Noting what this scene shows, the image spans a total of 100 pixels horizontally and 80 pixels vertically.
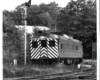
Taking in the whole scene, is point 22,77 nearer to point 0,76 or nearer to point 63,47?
point 0,76

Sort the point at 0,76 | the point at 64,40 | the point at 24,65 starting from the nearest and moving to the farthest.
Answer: the point at 0,76
the point at 24,65
the point at 64,40

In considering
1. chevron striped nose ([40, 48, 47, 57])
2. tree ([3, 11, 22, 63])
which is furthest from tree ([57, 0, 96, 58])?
tree ([3, 11, 22, 63])

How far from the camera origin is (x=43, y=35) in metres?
3.53

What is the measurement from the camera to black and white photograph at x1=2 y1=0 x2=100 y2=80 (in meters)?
3.42

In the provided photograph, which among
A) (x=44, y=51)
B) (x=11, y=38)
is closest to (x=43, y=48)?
(x=44, y=51)

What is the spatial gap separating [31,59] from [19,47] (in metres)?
0.23

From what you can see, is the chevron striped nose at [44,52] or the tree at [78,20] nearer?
the tree at [78,20]

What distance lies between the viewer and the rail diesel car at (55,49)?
137 inches

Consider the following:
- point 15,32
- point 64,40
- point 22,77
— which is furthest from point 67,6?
point 22,77

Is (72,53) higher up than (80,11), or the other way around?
(80,11)

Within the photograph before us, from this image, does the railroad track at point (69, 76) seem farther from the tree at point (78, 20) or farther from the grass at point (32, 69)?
the tree at point (78, 20)

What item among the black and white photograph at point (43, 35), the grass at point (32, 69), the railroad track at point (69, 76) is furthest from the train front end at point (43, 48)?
the railroad track at point (69, 76)

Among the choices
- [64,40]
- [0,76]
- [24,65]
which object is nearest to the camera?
[0,76]

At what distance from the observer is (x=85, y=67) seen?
3688 millimetres
